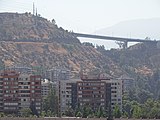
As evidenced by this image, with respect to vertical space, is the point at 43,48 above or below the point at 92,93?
above

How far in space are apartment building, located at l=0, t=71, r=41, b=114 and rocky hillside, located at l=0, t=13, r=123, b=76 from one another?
4148 centimetres

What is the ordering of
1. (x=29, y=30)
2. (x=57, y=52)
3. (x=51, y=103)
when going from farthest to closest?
(x=29, y=30)
(x=57, y=52)
(x=51, y=103)

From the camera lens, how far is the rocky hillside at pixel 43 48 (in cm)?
9131

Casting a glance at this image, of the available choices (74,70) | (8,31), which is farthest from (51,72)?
(8,31)

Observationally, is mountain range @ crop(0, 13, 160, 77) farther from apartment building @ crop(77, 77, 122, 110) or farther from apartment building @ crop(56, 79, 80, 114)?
apartment building @ crop(77, 77, 122, 110)

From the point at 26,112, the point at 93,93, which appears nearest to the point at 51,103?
the point at 93,93

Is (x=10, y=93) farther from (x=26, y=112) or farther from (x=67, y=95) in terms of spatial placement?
(x=67, y=95)

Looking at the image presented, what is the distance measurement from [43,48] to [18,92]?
5153cm

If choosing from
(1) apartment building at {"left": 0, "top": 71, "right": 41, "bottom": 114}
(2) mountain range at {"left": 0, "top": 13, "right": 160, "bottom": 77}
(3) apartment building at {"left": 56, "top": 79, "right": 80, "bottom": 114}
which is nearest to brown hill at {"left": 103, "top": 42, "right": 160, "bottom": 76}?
(2) mountain range at {"left": 0, "top": 13, "right": 160, "bottom": 77}

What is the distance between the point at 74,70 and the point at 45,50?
685cm

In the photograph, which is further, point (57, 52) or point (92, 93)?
point (57, 52)

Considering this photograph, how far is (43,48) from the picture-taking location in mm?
95062

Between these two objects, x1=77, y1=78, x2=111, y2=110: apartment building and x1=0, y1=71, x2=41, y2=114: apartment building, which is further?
x1=77, y1=78, x2=111, y2=110: apartment building

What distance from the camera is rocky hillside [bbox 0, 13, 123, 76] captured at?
91312 millimetres
